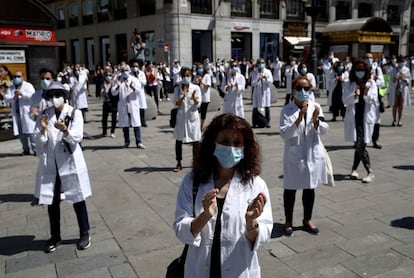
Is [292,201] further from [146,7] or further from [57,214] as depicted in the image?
[146,7]

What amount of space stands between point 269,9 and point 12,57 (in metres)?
26.1

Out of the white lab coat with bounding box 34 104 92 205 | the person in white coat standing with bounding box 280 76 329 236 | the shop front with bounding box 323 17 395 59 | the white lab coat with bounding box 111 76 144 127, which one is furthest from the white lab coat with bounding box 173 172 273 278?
the shop front with bounding box 323 17 395 59

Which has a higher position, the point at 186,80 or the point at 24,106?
the point at 186,80

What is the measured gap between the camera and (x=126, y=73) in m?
10.7

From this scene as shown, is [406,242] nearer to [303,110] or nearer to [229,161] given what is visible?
[303,110]

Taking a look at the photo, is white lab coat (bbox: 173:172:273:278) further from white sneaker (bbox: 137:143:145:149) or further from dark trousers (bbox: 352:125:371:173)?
white sneaker (bbox: 137:143:145:149)

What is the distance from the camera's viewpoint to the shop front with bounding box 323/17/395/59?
1136 inches

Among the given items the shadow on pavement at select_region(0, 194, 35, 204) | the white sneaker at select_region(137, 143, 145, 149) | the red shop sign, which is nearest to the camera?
the shadow on pavement at select_region(0, 194, 35, 204)

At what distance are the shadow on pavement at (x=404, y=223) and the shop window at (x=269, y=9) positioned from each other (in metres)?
29.9

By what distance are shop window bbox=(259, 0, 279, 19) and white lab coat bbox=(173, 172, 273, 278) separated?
32.6 m

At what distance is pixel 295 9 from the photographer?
1399 inches

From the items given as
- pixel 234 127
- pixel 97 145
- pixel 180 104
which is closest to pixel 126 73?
pixel 97 145

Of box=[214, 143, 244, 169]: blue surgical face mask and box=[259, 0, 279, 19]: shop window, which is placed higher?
box=[259, 0, 279, 19]: shop window

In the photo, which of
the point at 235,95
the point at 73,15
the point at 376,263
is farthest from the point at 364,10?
the point at 376,263
